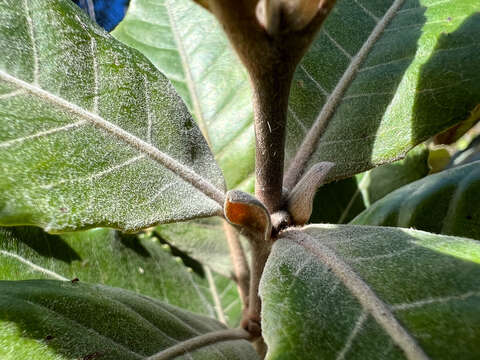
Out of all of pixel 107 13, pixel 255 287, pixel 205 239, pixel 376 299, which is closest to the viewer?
pixel 376 299

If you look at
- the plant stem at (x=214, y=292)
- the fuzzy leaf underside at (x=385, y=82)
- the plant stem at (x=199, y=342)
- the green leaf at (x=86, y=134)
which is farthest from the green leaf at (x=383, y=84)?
the plant stem at (x=214, y=292)

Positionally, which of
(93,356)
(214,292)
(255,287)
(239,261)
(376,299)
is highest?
(376,299)

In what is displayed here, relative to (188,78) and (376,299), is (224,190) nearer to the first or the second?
(376,299)

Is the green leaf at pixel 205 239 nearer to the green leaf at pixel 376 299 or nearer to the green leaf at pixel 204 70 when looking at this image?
the green leaf at pixel 204 70

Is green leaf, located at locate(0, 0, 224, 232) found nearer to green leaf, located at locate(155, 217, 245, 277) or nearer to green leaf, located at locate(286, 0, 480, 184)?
green leaf, located at locate(286, 0, 480, 184)

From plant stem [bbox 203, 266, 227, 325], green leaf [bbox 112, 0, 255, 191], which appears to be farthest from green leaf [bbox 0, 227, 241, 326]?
green leaf [bbox 112, 0, 255, 191]

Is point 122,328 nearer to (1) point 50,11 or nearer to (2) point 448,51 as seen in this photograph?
(1) point 50,11

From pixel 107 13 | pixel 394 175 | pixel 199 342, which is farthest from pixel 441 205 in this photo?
pixel 107 13
